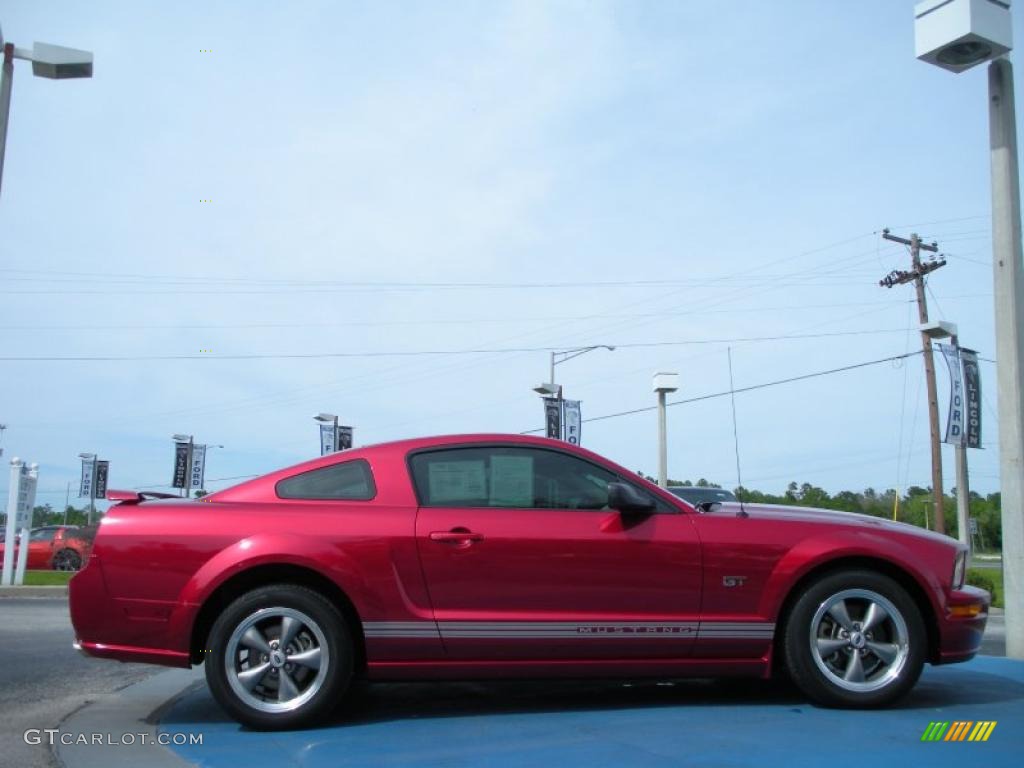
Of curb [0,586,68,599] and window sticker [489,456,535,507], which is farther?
curb [0,586,68,599]

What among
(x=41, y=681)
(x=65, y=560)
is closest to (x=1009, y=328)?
(x=41, y=681)

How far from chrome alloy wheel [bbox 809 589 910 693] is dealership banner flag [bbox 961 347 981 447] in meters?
18.0

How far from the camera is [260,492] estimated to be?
467cm

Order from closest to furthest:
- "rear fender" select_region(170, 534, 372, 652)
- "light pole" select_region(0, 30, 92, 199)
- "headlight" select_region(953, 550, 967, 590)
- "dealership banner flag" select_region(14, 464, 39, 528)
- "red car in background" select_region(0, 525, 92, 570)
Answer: "rear fender" select_region(170, 534, 372, 652) < "headlight" select_region(953, 550, 967, 590) < "light pole" select_region(0, 30, 92, 199) < "dealership banner flag" select_region(14, 464, 39, 528) < "red car in background" select_region(0, 525, 92, 570)

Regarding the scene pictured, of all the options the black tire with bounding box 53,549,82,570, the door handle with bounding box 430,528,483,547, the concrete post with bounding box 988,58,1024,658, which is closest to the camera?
the door handle with bounding box 430,528,483,547

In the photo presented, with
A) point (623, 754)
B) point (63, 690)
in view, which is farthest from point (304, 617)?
point (63, 690)

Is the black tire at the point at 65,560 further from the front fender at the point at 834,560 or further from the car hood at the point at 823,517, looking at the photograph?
the front fender at the point at 834,560

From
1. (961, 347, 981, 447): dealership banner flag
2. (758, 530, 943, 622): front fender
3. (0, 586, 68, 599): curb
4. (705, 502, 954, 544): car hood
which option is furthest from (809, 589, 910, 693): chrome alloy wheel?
(961, 347, 981, 447): dealership banner flag

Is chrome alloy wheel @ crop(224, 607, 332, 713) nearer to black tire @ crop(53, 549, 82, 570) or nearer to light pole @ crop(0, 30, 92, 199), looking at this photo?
light pole @ crop(0, 30, 92, 199)

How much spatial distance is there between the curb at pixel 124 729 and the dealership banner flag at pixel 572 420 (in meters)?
21.0

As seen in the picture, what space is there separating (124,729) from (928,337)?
2322cm

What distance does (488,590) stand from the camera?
4.45 m

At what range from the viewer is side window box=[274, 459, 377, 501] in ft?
15.3

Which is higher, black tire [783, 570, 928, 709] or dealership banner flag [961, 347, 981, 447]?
dealership banner flag [961, 347, 981, 447]
